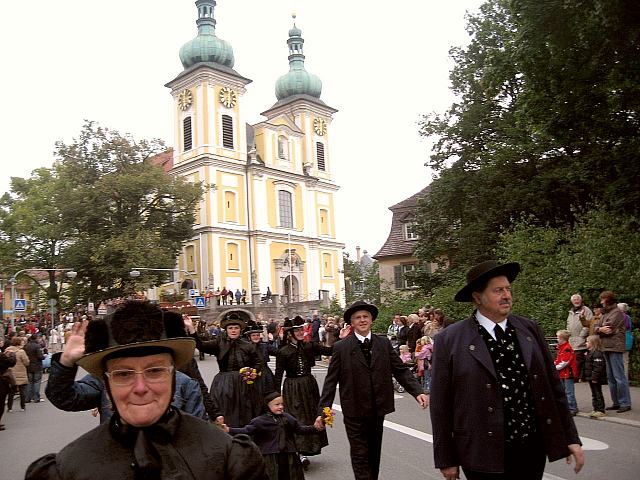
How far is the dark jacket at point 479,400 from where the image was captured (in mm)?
4199

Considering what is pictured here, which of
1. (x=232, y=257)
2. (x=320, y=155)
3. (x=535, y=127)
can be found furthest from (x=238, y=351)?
(x=320, y=155)

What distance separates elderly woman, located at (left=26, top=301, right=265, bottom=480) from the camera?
2.29m

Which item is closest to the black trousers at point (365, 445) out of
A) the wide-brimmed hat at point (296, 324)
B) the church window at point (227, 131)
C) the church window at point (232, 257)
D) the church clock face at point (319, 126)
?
the wide-brimmed hat at point (296, 324)

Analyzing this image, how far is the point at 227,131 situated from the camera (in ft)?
208

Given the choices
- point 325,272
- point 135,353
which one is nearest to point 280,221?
point 325,272

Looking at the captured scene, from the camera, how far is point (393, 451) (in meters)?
9.23

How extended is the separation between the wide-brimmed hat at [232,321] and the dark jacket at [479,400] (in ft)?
13.7

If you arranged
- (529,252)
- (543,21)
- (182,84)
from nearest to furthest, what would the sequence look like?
(543,21) → (529,252) → (182,84)

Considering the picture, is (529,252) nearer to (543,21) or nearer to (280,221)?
(543,21)

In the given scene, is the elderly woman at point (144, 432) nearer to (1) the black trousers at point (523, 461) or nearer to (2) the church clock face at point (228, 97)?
(1) the black trousers at point (523, 461)

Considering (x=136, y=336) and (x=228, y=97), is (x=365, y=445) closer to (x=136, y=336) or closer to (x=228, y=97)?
(x=136, y=336)

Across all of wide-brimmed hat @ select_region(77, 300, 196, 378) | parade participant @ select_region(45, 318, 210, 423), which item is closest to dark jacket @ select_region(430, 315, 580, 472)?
parade participant @ select_region(45, 318, 210, 423)

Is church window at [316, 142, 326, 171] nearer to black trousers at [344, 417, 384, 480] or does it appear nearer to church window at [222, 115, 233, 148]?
church window at [222, 115, 233, 148]

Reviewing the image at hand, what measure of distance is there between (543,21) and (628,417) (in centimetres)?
850
